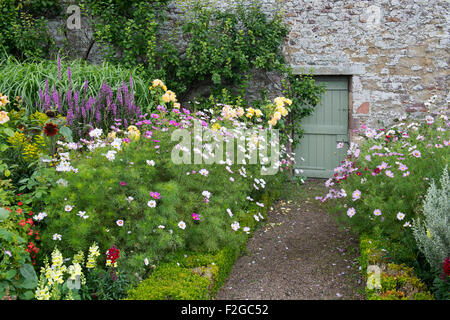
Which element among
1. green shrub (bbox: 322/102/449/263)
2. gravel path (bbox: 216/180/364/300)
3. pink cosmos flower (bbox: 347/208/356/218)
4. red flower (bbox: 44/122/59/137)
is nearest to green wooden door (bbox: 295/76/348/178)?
gravel path (bbox: 216/180/364/300)

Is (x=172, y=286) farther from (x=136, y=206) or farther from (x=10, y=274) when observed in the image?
(x=10, y=274)

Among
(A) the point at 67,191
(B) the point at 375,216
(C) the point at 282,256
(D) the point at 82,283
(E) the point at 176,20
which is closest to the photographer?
(D) the point at 82,283

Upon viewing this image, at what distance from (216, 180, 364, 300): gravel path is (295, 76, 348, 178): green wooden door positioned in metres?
2.20

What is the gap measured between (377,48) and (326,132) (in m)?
1.55

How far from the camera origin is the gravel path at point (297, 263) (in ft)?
11.6

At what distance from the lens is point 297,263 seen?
4062 millimetres

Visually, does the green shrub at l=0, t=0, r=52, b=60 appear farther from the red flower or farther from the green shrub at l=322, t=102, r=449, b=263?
the green shrub at l=322, t=102, r=449, b=263

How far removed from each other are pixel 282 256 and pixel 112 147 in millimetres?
1857

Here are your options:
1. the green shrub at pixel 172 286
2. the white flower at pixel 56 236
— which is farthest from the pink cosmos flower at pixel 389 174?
the white flower at pixel 56 236

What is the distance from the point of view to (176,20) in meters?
7.81

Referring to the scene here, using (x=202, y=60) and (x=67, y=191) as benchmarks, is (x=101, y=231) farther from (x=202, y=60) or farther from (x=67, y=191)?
(x=202, y=60)

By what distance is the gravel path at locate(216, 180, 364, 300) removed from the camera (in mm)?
3547

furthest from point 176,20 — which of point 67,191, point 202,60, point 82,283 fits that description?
point 82,283

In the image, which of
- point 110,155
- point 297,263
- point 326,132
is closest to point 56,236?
point 110,155
